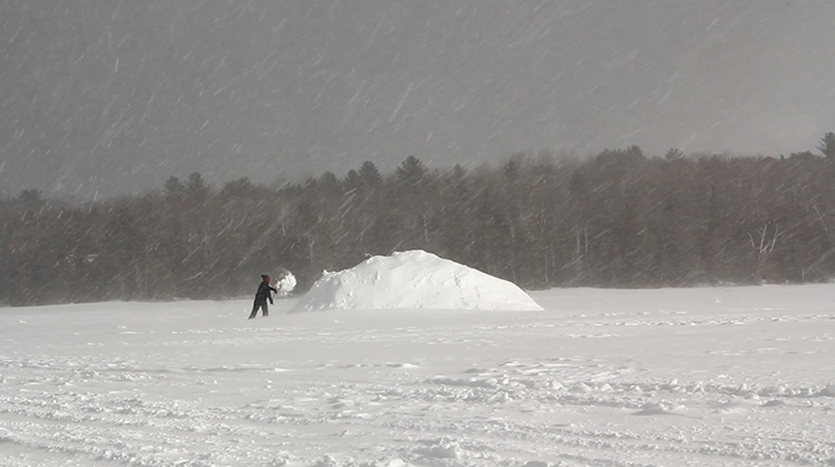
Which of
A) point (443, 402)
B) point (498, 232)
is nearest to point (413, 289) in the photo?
point (443, 402)

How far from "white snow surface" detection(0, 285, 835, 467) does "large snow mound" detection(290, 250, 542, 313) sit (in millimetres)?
8030

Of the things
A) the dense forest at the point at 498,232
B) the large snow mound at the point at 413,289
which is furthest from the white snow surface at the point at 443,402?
the dense forest at the point at 498,232

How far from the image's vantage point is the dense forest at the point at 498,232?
50812 millimetres

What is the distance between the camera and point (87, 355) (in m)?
12.9

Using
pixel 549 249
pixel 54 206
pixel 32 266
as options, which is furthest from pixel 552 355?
pixel 54 206

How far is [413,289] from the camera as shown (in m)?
22.0

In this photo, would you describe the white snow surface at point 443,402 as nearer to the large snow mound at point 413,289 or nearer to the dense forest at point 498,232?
the large snow mound at point 413,289

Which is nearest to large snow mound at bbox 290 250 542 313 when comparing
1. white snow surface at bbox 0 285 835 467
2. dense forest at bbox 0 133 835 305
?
white snow surface at bbox 0 285 835 467

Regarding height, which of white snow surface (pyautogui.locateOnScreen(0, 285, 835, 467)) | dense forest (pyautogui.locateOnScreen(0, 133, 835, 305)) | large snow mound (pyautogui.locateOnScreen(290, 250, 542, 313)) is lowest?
white snow surface (pyautogui.locateOnScreen(0, 285, 835, 467))

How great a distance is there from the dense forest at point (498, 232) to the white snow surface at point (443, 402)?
3931 centimetres

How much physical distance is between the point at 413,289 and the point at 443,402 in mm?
15137

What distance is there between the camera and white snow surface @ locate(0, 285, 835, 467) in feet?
16.5

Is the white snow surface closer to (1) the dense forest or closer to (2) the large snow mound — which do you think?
(2) the large snow mound

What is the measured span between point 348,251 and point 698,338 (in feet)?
152
